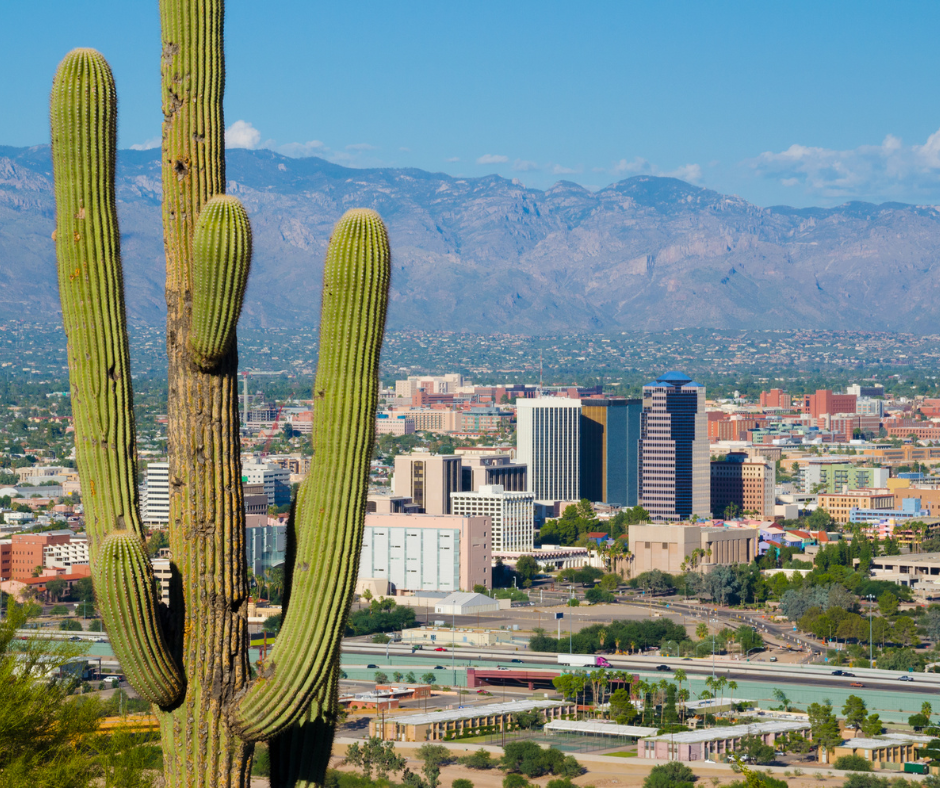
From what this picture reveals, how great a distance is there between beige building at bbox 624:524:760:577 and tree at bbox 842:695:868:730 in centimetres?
4418

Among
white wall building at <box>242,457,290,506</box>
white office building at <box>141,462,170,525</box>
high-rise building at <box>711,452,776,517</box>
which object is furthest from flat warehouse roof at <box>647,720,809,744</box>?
high-rise building at <box>711,452,776,517</box>

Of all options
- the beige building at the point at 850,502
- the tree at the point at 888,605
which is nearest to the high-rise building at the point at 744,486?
the beige building at the point at 850,502

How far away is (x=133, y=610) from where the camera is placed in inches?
372

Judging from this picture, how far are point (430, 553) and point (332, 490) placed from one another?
8656 centimetres

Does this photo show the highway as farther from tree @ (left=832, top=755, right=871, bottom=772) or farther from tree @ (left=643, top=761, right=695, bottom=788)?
tree @ (left=643, top=761, right=695, bottom=788)

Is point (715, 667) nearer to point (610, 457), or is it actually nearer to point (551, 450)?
point (551, 450)

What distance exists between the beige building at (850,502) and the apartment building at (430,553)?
4569 centimetres

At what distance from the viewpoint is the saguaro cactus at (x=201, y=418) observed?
980cm

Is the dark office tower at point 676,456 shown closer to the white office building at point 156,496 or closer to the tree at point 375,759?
the white office building at point 156,496

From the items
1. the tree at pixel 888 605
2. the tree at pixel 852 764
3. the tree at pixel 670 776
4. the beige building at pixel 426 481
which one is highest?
the beige building at pixel 426 481

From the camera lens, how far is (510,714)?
54188 millimetres

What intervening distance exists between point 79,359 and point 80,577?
3159 inches

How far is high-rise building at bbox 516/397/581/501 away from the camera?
140m

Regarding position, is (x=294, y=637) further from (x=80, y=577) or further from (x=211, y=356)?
(x=80, y=577)
